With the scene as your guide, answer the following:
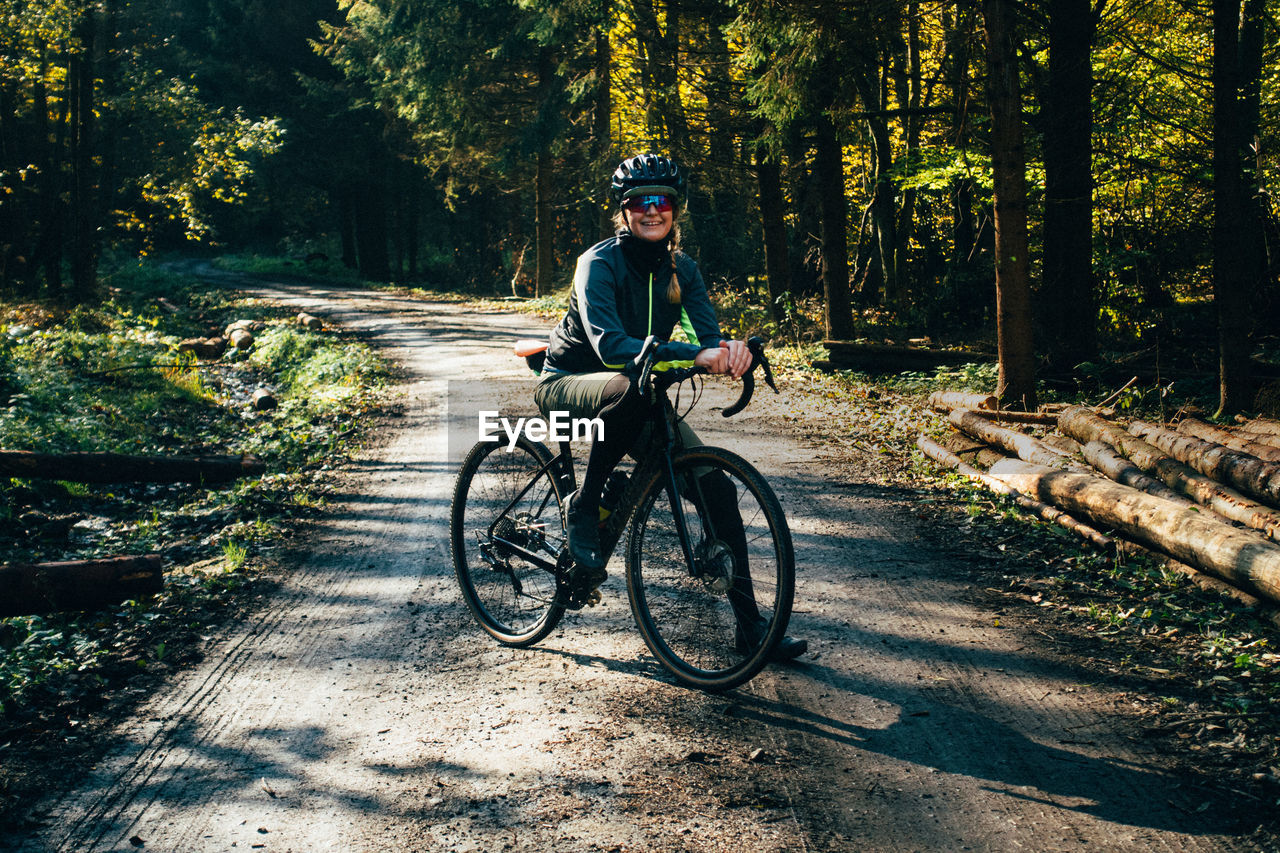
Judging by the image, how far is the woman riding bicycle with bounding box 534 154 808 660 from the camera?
13.0 feet

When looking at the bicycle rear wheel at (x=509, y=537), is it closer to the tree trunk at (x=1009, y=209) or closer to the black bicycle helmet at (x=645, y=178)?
the black bicycle helmet at (x=645, y=178)

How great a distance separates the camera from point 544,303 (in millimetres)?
26250

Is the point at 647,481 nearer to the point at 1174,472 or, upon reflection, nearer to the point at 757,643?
the point at 757,643

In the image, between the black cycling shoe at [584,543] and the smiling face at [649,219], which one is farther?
the black cycling shoe at [584,543]

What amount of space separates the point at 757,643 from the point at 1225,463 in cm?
397

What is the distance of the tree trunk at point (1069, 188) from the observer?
11.7 meters

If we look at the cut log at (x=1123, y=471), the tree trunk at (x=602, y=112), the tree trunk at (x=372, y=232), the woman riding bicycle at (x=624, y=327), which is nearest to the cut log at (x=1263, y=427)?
the cut log at (x=1123, y=471)

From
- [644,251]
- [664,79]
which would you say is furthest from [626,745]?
[664,79]

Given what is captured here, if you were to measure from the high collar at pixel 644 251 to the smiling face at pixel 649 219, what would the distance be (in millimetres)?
30

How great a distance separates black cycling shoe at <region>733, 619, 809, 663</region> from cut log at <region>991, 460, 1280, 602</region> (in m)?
2.24

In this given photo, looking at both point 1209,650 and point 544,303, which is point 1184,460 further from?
point 544,303

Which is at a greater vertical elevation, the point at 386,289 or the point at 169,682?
the point at 386,289

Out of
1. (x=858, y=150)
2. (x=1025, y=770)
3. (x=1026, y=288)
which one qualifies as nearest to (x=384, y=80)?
(x=858, y=150)

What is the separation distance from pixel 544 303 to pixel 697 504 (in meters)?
22.7
